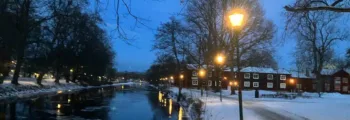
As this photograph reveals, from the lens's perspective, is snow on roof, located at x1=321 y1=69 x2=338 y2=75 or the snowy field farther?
snow on roof, located at x1=321 y1=69 x2=338 y2=75

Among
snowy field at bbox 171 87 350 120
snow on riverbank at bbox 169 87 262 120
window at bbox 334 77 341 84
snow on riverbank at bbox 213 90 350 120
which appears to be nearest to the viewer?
snow on riverbank at bbox 169 87 262 120

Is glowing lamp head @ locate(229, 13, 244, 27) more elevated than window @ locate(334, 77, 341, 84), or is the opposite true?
glowing lamp head @ locate(229, 13, 244, 27)

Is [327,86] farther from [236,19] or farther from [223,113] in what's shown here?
[236,19]

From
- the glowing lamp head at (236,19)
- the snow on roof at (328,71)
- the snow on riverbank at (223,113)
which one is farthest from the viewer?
the snow on roof at (328,71)

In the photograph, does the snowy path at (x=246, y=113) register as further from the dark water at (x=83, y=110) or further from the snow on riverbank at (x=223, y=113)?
the dark water at (x=83, y=110)

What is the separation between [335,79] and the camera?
106500 millimetres

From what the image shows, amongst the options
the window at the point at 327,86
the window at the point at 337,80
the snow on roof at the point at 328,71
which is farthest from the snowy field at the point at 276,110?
the window at the point at 327,86

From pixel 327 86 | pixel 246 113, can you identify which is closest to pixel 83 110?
pixel 246 113

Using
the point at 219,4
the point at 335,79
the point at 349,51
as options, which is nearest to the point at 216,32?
the point at 219,4

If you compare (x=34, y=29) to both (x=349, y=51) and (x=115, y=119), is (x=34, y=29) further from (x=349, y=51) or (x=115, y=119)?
(x=349, y=51)

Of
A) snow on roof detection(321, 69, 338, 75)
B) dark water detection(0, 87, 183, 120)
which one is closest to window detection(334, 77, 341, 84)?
snow on roof detection(321, 69, 338, 75)

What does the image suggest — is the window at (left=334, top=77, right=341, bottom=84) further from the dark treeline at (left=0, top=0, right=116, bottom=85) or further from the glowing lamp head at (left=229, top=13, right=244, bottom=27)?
the glowing lamp head at (left=229, top=13, right=244, bottom=27)

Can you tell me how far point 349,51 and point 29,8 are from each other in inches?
1496

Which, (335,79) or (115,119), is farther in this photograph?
(335,79)
